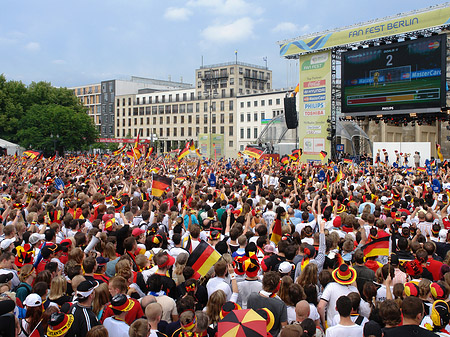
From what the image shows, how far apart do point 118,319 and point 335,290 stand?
2558mm

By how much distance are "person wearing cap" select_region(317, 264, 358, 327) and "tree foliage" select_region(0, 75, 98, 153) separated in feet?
149

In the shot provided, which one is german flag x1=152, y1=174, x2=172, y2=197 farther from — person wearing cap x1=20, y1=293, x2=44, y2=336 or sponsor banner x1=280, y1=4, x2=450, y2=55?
sponsor banner x1=280, y1=4, x2=450, y2=55

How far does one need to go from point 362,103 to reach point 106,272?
2991 centimetres

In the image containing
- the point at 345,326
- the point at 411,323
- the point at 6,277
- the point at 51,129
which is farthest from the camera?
the point at 51,129

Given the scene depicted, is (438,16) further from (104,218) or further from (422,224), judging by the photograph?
(104,218)

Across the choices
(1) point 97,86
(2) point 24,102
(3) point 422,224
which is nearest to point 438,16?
(3) point 422,224

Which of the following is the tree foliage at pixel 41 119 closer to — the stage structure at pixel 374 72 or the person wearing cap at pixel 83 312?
the stage structure at pixel 374 72

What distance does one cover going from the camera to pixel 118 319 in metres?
4.33

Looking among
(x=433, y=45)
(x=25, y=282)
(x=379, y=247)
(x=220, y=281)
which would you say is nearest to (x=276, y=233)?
(x=379, y=247)

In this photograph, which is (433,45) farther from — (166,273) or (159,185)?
(166,273)

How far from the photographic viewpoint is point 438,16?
28094mm

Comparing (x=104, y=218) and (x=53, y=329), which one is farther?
(x=104, y=218)

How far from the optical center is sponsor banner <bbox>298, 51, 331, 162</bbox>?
36188 millimetres

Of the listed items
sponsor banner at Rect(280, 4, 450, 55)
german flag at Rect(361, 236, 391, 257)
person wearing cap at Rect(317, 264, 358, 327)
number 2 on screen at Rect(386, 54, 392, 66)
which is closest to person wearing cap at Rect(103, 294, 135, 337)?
person wearing cap at Rect(317, 264, 358, 327)
